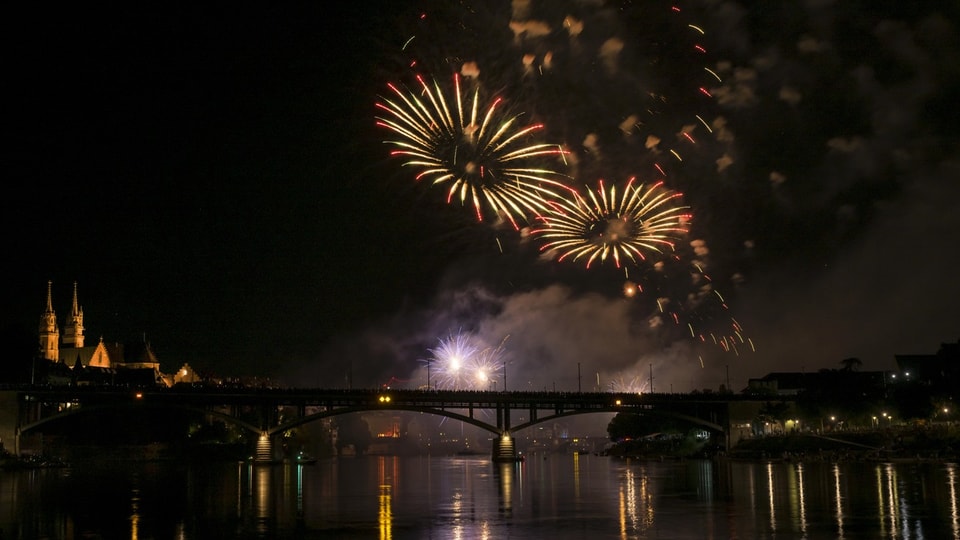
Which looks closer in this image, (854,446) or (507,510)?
(507,510)

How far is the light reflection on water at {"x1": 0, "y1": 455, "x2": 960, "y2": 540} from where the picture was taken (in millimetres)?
41156

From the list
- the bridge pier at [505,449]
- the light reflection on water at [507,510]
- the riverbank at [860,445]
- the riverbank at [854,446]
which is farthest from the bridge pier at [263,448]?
the riverbank at [860,445]

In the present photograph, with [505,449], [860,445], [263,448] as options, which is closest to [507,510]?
[860,445]

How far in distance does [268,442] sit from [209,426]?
4129cm

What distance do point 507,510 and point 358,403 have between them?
4520 inches

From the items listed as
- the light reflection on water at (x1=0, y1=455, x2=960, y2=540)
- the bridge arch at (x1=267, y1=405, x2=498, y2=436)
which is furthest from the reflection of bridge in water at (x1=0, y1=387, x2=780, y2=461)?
the light reflection on water at (x1=0, y1=455, x2=960, y2=540)

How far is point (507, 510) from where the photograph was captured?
54406 millimetres

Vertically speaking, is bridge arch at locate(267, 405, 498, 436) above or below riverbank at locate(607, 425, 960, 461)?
above

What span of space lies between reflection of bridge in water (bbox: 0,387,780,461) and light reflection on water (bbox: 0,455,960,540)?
63.9 metres

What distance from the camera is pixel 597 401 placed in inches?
6575

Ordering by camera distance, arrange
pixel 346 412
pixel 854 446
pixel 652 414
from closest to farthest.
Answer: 1. pixel 854 446
2. pixel 346 412
3. pixel 652 414

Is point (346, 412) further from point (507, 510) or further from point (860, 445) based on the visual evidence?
point (507, 510)

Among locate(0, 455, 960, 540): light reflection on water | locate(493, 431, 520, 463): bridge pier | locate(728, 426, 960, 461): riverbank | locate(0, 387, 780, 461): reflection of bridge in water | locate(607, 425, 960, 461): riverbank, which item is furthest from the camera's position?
locate(493, 431, 520, 463): bridge pier

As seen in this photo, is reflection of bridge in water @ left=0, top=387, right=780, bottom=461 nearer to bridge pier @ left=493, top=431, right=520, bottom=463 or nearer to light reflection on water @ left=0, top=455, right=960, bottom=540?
bridge pier @ left=493, top=431, right=520, bottom=463
